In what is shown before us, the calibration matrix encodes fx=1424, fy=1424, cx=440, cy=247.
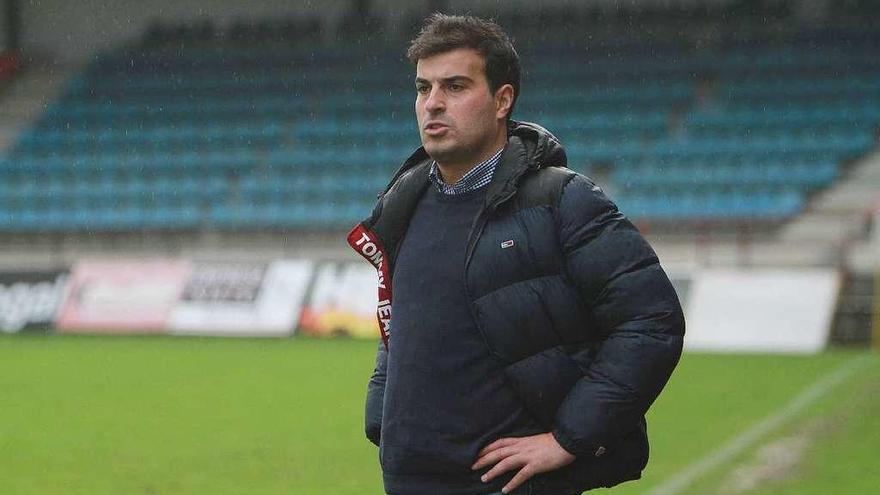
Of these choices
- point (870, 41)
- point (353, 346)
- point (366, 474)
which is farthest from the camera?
point (870, 41)

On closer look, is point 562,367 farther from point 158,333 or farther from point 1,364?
point 158,333

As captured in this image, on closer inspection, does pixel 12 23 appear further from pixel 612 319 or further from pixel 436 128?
pixel 612 319

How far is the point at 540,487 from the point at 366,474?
17.6ft

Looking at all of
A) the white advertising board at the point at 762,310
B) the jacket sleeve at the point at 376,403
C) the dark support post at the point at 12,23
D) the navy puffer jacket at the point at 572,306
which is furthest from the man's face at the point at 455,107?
the dark support post at the point at 12,23

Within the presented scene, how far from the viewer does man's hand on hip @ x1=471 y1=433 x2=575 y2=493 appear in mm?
3094

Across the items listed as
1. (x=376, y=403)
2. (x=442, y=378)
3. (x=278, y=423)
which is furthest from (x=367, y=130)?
(x=442, y=378)

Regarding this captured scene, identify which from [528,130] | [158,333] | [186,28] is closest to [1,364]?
[158,333]

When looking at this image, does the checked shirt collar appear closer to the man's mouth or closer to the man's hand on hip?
the man's mouth

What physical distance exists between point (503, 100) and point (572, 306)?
19.9 inches

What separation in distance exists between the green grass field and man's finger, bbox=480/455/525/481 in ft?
15.1

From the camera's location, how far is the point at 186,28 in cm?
2916

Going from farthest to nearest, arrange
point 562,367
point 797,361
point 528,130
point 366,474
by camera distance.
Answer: point 797,361 < point 366,474 < point 528,130 < point 562,367

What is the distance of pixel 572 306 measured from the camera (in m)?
3.08

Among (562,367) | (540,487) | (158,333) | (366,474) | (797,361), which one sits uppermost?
(562,367)
